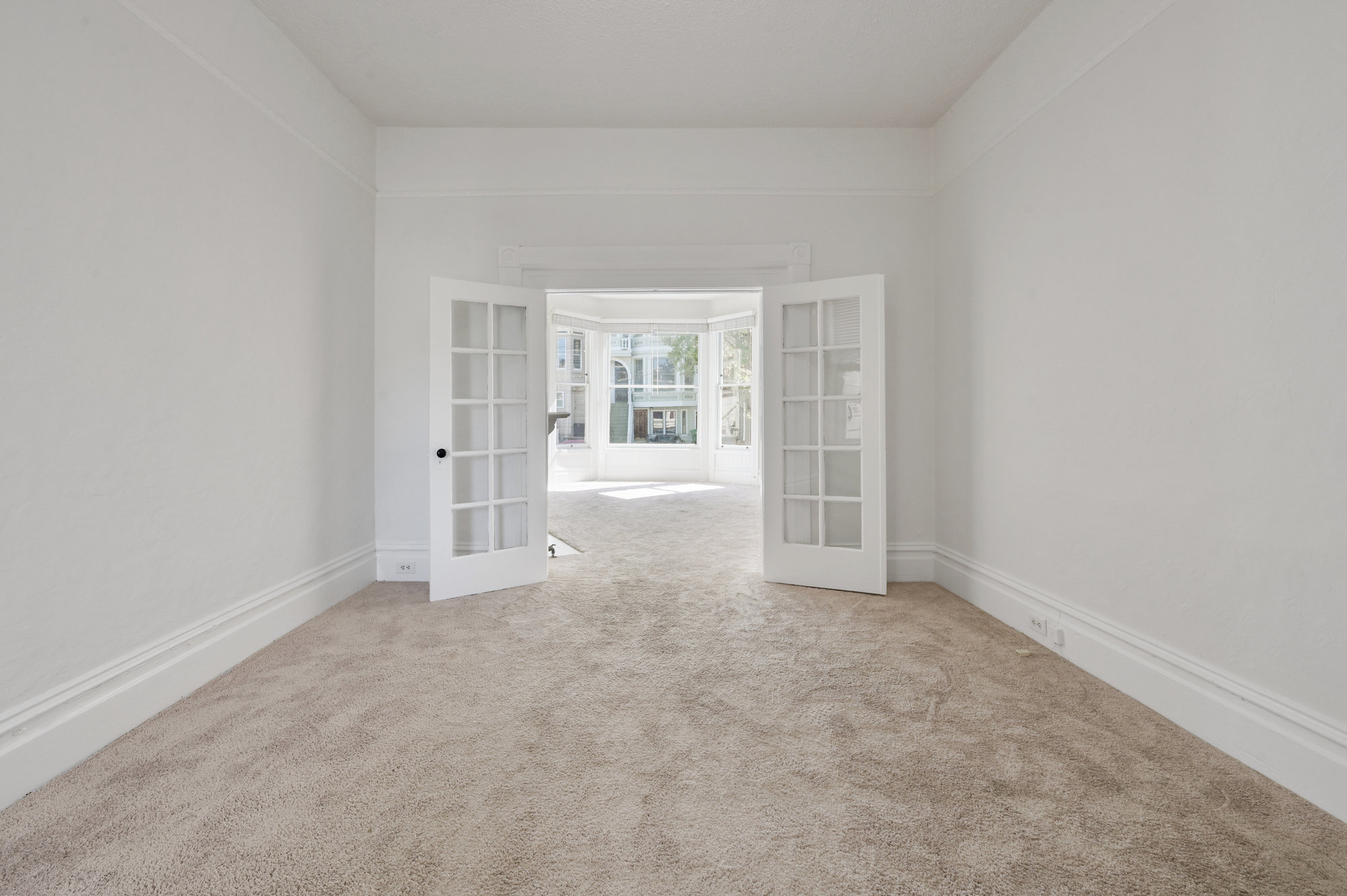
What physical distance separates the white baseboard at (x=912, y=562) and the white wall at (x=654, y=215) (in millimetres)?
84

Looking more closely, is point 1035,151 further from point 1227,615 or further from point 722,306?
point 722,306

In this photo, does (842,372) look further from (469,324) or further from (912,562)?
(469,324)

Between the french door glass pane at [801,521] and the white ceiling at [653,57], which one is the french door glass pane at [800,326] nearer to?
the french door glass pane at [801,521]

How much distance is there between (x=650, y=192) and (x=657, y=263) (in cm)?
47

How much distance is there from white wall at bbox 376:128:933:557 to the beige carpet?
1.37 meters

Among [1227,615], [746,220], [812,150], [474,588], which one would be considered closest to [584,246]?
[746,220]

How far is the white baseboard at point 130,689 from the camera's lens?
1.68 meters

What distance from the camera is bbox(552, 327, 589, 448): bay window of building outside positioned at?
29.4 feet

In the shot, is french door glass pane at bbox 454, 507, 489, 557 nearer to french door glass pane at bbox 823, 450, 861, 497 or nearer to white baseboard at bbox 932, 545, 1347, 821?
french door glass pane at bbox 823, 450, 861, 497

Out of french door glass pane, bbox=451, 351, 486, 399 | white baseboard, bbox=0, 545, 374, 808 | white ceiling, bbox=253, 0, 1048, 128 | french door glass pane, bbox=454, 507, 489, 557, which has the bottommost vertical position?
white baseboard, bbox=0, 545, 374, 808

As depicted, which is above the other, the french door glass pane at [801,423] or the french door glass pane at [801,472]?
the french door glass pane at [801,423]

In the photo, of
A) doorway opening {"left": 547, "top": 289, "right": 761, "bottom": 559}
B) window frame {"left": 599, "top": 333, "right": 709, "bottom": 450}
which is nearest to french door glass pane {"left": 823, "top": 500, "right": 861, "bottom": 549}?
doorway opening {"left": 547, "top": 289, "right": 761, "bottom": 559}

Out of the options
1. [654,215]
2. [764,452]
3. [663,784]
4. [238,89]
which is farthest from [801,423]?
[238,89]

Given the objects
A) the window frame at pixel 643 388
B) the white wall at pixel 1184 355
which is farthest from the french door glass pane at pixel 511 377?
the window frame at pixel 643 388
